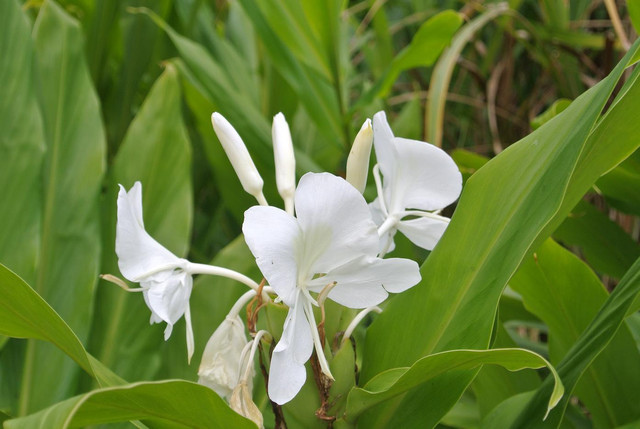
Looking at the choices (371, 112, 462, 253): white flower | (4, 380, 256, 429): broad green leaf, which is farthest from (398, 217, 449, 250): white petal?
(4, 380, 256, 429): broad green leaf

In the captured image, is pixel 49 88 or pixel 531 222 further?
pixel 49 88

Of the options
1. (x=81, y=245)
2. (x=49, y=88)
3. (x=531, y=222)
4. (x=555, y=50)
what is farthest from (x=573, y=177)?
(x=555, y=50)

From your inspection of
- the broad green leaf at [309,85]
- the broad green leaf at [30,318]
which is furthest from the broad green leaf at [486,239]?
the broad green leaf at [309,85]

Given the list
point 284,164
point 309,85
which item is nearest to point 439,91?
point 309,85

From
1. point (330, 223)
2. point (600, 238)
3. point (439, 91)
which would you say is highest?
point (330, 223)

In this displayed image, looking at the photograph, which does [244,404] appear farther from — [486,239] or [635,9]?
[635,9]

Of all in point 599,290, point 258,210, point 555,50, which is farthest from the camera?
point 555,50

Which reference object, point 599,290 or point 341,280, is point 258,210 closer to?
point 341,280
